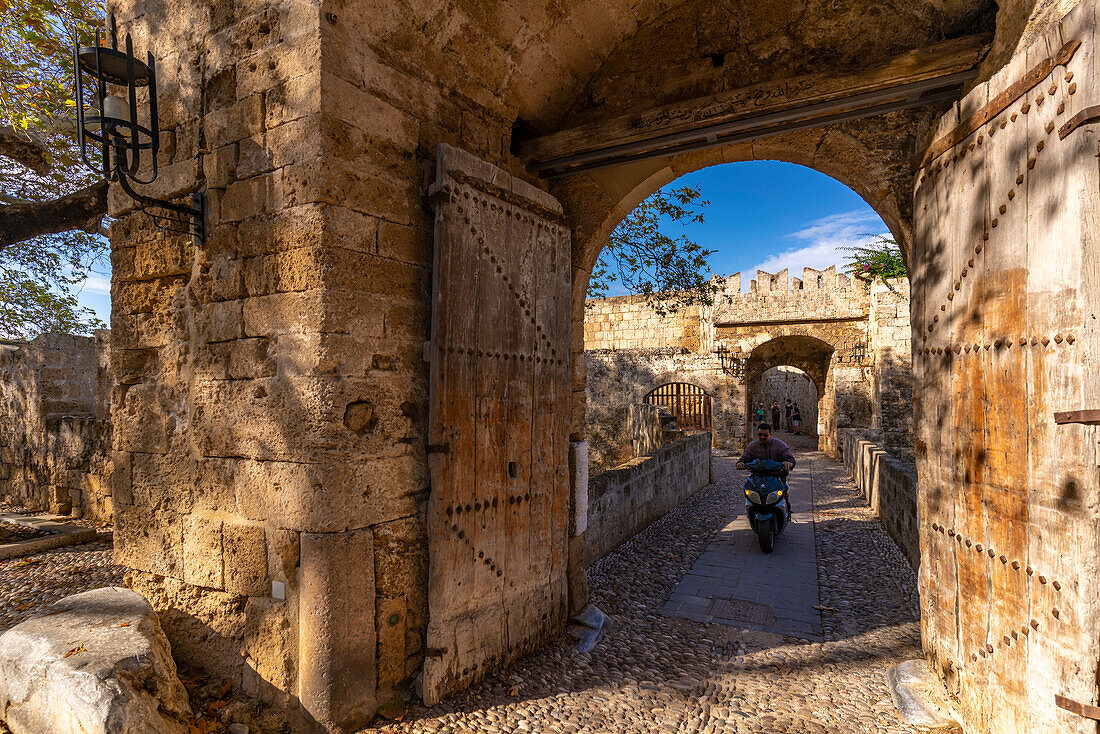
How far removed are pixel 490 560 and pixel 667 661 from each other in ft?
4.35

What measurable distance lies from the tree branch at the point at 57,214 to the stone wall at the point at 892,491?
7.97 m

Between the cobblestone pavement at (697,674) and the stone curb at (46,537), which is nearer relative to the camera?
the cobblestone pavement at (697,674)

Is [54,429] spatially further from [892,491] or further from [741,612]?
[892,491]

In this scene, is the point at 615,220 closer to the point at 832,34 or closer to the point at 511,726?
the point at 832,34

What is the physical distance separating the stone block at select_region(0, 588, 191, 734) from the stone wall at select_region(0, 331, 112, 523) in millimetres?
4371

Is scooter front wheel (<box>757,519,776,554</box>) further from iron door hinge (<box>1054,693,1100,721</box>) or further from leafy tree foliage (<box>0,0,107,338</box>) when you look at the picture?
leafy tree foliage (<box>0,0,107,338</box>)

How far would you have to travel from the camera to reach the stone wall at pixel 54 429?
21.6ft

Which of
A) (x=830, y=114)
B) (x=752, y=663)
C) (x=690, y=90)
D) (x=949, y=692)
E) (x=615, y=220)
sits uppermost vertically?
(x=690, y=90)

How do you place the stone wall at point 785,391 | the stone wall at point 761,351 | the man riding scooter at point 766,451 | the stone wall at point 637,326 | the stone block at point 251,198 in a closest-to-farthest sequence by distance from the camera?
the stone block at point 251,198, the man riding scooter at point 766,451, the stone wall at point 761,351, the stone wall at point 637,326, the stone wall at point 785,391

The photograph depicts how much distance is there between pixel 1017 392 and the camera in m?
2.30

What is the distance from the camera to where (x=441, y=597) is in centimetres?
297

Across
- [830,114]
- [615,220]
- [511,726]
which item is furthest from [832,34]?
[511,726]

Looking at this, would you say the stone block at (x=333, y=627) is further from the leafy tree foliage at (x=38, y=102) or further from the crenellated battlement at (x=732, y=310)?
the crenellated battlement at (x=732, y=310)

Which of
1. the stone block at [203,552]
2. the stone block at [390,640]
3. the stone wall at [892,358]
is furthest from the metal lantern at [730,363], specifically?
the stone block at [203,552]
